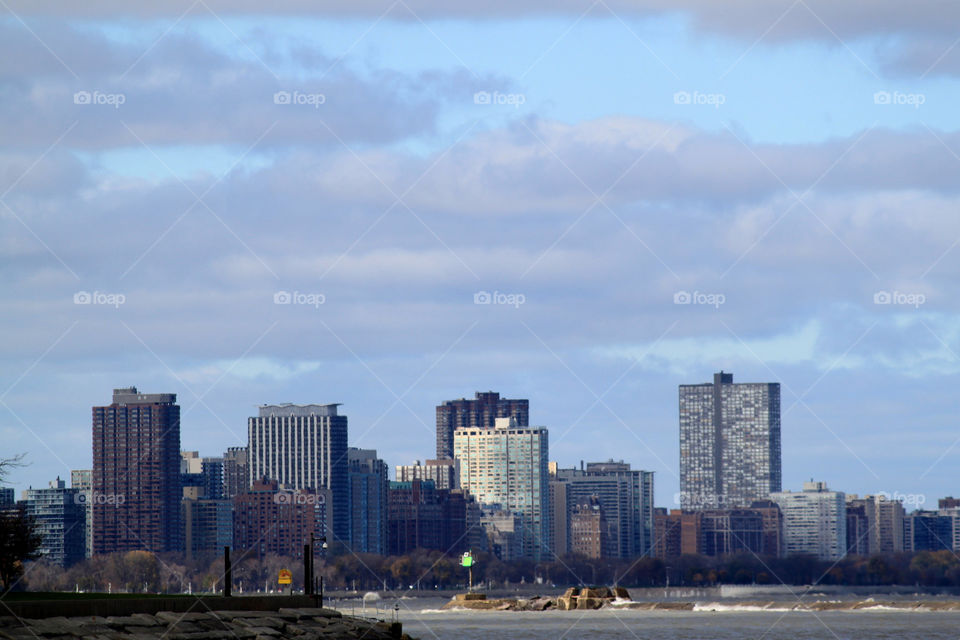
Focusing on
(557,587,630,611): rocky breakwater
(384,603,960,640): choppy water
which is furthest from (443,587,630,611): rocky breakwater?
(384,603,960,640): choppy water

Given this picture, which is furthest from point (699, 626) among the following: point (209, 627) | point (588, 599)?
point (209, 627)

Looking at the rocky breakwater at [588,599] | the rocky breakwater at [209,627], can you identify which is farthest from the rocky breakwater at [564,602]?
the rocky breakwater at [209,627]

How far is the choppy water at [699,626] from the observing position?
319 feet

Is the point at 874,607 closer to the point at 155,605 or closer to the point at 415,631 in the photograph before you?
the point at 415,631

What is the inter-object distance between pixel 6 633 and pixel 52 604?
5.38 metres

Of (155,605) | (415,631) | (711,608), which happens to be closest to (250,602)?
(155,605)

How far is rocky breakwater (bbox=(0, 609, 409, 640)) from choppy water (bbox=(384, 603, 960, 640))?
27.6 meters

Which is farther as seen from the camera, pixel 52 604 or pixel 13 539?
pixel 13 539

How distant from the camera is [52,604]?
49.5 metres

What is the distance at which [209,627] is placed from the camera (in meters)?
55.9

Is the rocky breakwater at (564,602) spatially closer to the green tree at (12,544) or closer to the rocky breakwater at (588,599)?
the rocky breakwater at (588,599)

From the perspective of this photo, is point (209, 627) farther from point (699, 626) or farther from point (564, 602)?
point (564, 602)

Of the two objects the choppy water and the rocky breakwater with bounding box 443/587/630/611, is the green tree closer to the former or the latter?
the choppy water

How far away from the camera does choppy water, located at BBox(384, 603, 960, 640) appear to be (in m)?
97.2
